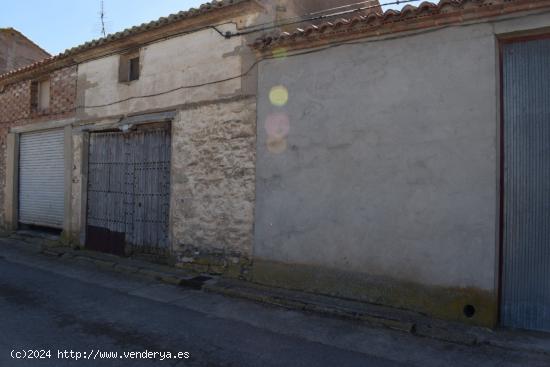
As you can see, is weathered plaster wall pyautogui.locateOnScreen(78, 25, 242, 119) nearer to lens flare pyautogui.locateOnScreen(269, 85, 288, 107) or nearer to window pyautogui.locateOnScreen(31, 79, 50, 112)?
lens flare pyautogui.locateOnScreen(269, 85, 288, 107)

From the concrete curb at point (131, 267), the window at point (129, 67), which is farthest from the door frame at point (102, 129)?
the window at point (129, 67)

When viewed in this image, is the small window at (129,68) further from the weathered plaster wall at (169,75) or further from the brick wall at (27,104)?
the brick wall at (27,104)

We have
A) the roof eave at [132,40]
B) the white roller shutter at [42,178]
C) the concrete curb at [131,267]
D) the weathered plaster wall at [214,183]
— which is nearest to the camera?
the weathered plaster wall at [214,183]

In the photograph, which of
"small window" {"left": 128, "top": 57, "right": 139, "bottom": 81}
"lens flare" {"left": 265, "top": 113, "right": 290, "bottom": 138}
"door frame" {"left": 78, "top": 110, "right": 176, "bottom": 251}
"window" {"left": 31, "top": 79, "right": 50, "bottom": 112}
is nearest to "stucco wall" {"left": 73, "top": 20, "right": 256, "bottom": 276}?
"door frame" {"left": 78, "top": 110, "right": 176, "bottom": 251}

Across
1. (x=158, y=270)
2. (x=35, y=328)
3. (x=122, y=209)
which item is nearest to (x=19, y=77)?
(x=122, y=209)

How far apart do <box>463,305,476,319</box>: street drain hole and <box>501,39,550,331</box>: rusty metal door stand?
350 millimetres

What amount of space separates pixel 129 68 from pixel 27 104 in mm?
3884

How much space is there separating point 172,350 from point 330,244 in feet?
8.32

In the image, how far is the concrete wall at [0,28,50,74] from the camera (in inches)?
550

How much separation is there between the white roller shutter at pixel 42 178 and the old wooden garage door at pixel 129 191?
1311 mm

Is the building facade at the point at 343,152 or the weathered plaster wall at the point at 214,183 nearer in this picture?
the building facade at the point at 343,152

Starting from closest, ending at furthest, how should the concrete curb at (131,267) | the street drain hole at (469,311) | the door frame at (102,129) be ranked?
the street drain hole at (469,311), the concrete curb at (131,267), the door frame at (102,129)

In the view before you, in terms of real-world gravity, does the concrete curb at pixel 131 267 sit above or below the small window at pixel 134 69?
below

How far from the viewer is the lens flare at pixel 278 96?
633 cm
